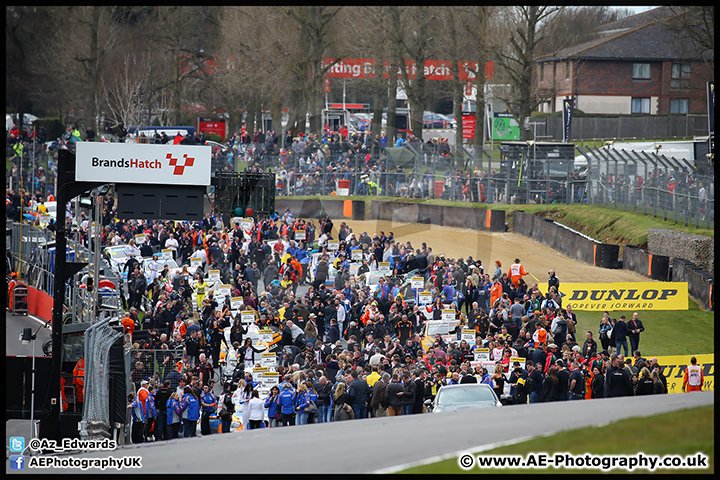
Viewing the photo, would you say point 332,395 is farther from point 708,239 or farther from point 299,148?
point 299,148

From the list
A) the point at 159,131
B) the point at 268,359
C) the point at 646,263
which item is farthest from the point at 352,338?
the point at 159,131

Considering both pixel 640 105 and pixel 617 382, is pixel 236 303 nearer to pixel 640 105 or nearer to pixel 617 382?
pixel 617 382

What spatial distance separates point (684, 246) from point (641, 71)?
130ft

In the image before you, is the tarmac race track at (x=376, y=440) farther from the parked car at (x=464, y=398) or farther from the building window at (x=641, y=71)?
the building window at (x=641, y=71)

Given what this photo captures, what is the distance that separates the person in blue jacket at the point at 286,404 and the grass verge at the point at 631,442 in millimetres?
6393

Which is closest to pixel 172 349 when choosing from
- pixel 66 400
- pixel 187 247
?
pixel 66 400

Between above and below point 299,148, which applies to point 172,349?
below

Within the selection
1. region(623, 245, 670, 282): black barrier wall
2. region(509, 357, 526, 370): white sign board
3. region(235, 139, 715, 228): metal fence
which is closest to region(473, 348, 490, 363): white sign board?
region(509, 357, 526, 370): white sign board

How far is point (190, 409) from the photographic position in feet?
50.2

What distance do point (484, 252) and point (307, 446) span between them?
22022 millimetres

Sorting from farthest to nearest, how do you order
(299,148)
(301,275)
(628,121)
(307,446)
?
(628,121) < (299,148) < (301,275) < (307,446)

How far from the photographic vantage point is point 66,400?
14.6 meters

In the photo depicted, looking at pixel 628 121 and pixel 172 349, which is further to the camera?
pixel 628 121

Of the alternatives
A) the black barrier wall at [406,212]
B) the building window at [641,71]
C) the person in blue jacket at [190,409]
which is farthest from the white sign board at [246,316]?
the building window at [641,71]
